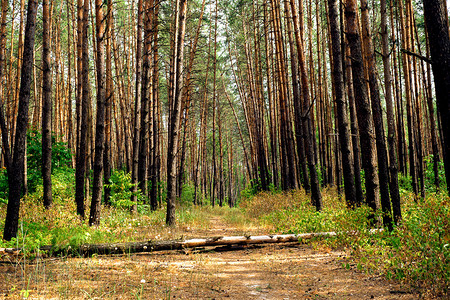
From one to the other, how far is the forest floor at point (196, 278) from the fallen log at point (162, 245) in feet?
0.49

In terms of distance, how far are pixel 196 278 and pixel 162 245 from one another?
5.02 feet

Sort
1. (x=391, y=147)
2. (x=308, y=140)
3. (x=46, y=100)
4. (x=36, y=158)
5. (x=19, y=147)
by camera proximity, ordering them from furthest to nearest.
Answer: (x=36, y=158) < (x=308, y=140) < (x=46, y=100) < (x=391, y=147) < (x=19, y=147)

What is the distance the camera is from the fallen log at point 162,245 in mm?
4938

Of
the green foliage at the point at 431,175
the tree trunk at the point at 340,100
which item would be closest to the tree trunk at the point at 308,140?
the tree trunk at the point at 340,100

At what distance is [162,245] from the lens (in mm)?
5441

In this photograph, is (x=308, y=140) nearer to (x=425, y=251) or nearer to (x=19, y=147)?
(x=425, y=251)

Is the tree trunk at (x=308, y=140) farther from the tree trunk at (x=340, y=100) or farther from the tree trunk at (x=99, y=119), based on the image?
the tree trunk at (x=99, y=119)

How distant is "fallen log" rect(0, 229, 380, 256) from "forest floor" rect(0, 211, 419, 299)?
0.15 m

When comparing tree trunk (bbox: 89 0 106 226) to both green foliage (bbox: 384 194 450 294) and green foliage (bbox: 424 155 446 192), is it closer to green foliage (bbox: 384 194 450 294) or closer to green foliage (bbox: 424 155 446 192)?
green foliage (bbox: 384 194 450 294)

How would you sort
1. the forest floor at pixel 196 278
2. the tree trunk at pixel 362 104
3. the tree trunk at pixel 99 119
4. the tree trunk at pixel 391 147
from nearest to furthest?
the forest floor at pixel 196 278, the tree trunk at pixel 391 147, the tree trunk at pixel 362 104, the tree trunk at pixel 99 119

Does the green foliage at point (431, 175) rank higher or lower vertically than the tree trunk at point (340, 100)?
lower

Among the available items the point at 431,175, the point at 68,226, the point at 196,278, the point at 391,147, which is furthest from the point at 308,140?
the point at 431,175

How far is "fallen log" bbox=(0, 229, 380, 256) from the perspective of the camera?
194 inches

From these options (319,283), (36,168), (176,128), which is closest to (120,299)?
(319,283)
